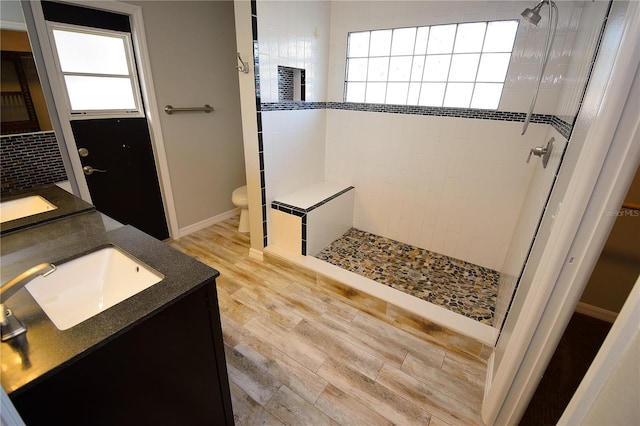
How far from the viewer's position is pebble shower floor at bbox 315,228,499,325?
2.07 meters

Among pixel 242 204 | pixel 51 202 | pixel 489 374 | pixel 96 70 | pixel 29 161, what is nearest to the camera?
pixel 29 161

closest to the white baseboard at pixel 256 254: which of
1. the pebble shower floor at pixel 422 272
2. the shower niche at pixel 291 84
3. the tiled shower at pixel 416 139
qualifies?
the tiled shower at pixel 416 139

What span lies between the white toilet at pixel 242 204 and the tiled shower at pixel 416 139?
1.93 ft

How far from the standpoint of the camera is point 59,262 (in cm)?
103

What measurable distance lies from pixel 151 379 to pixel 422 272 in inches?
81.4

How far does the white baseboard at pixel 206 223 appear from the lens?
119 inches

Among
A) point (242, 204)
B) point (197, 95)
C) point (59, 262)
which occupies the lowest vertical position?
point (242, 204)

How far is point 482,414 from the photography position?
142 cm

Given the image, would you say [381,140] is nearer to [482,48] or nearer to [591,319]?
[482,48]

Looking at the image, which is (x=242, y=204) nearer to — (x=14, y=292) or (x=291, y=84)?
(x=291, y=84)

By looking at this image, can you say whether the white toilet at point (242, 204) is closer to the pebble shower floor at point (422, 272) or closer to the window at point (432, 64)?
Answer: the pebble shower floor at point (422, 272)

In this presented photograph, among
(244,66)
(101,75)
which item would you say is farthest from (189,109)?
(244,66)

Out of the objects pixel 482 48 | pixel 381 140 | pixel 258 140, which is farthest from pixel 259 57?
pixel 482 48

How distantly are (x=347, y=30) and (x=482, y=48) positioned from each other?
116 centimetres
